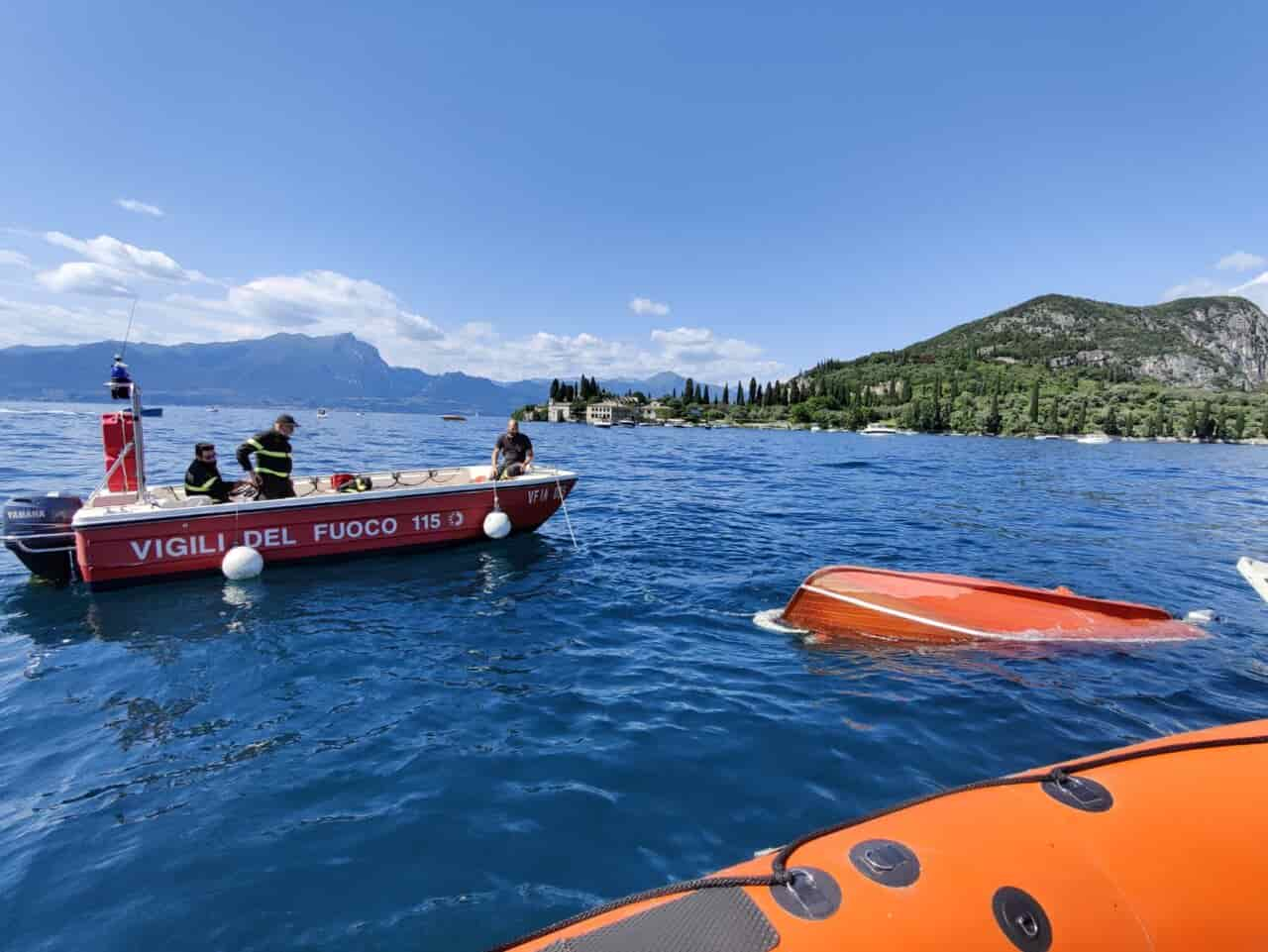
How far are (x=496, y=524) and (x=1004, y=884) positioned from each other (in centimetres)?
1080

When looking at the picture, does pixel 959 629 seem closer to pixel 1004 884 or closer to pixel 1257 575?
pixel 1257 575

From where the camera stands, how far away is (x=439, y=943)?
3197mm

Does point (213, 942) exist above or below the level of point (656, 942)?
below

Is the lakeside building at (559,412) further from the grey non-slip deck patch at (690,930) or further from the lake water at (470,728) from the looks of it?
the grey non-slip deck patch at (690,930)

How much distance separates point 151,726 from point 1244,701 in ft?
36.5

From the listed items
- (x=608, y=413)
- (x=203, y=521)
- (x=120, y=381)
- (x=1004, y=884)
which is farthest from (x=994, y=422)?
(x=1004, y=884)

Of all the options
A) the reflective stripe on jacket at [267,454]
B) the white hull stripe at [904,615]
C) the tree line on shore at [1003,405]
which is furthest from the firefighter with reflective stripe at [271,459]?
the tree line on shore at [1003,405]

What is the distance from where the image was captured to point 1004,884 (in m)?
2.43

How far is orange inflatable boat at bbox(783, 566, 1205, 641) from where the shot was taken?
7734 mm

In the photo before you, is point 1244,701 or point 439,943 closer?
point 439,943

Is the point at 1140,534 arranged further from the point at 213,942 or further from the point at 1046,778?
the point at 213,942

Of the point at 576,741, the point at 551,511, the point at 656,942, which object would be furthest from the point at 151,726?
the point at 551,511

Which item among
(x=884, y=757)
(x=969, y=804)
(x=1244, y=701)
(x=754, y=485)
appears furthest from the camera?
(x=754, y=485)

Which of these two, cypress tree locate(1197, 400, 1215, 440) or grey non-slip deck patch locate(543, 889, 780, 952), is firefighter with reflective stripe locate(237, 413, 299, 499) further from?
cypress tree locate(1197, 400, 1215, 440)
